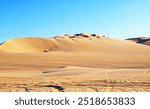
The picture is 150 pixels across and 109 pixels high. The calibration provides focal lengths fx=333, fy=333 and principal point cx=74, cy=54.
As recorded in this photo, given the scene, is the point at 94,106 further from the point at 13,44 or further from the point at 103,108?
the point at 13,44

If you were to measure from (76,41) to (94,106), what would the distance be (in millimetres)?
62125

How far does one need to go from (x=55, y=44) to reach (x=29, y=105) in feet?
190

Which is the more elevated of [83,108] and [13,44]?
[13,44]

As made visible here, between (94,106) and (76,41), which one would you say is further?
(76,41)

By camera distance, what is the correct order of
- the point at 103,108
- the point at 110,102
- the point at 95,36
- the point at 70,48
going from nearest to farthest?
the point at 103,108 < the point at 110,102 < the point at 70,48 < the point at 95,36

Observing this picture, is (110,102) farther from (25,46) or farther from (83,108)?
(25,46)

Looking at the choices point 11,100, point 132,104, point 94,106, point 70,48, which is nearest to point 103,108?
point 94,106

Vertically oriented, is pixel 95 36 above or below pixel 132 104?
above

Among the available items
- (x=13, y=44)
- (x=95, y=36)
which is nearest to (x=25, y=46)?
(x=13, y=44)

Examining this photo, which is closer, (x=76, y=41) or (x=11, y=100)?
(x=11, y=100)

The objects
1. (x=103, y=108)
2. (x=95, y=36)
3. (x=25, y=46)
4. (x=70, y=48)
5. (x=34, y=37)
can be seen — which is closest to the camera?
(x=103, y=108)

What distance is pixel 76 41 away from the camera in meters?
71.5

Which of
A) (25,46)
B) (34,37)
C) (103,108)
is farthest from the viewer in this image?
(34,37)

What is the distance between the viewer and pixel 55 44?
2655 inches
